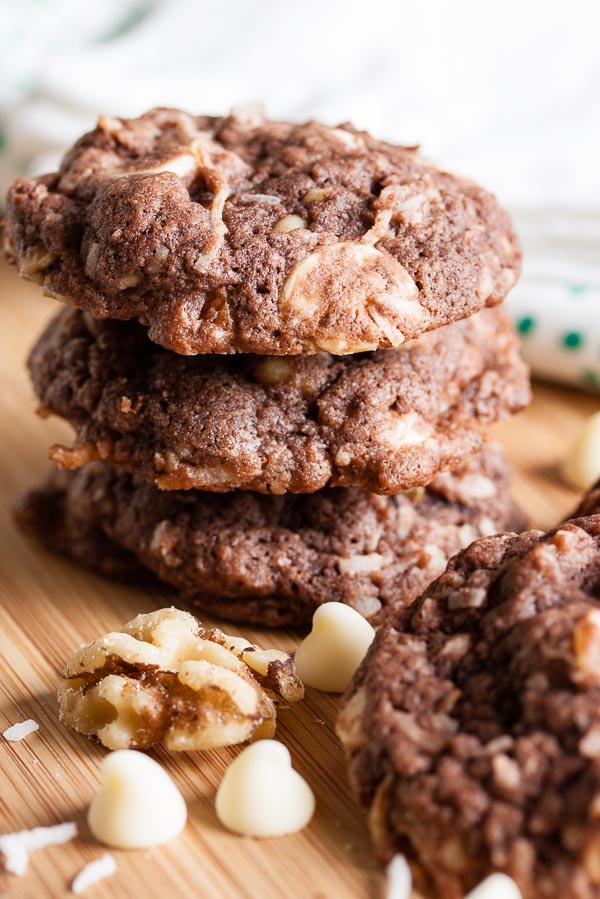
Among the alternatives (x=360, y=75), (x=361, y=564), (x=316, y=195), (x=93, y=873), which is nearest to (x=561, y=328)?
(x=360, y=75)

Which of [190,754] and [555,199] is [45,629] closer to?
[190,754]

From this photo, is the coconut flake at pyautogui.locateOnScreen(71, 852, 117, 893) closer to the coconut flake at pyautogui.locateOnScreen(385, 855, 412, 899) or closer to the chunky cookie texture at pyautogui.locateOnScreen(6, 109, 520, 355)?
the coconut flake at pyautogui.locateOnScreen(385, 855, 412, 899)

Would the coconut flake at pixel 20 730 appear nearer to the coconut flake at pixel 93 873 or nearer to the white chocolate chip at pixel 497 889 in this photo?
the coconut flake at pixel 93 873

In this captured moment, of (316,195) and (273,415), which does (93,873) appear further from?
(316,195)

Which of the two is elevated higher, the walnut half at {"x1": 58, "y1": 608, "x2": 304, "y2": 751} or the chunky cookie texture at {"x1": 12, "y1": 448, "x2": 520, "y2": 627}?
the chunky cookie texture at {"x1": 12, "y1": 448, "x2": 520, "y2": 627}

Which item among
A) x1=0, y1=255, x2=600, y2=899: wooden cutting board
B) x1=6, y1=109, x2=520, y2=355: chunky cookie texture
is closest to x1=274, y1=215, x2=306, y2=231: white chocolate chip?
Result: x1=6, y1=109, x2=520, y2=355: chunky cookie texture

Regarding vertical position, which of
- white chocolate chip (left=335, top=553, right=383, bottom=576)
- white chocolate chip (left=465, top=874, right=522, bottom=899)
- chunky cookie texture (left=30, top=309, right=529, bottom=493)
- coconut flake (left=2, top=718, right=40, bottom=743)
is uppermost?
chunky cookie texture (left=30, top=309, right=529, bottom=493)
